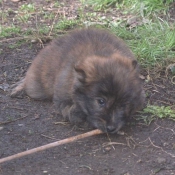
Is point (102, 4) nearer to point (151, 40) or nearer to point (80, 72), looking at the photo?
point (151, 40)

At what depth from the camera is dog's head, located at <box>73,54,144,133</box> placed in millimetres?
5301

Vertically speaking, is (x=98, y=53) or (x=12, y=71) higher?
(x=98, y=53)

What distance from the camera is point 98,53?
5879 mm

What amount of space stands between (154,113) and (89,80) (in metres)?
0.94

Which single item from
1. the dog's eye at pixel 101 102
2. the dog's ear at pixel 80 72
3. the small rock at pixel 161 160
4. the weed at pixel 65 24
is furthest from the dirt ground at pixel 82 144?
the weed at pixel 65 24

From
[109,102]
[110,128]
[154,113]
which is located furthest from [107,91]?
[154,113]

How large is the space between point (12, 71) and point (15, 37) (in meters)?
1.09

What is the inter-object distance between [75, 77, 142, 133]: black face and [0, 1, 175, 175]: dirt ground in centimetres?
23

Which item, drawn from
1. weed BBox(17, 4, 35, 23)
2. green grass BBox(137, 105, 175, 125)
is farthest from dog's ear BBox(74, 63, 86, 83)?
weed BBox(17, 4, 35, 23)

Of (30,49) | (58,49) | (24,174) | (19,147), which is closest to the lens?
(24,174)

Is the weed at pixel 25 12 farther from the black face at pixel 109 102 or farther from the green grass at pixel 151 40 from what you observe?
the black face at pixel 109 102

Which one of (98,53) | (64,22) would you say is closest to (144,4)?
(64,22)

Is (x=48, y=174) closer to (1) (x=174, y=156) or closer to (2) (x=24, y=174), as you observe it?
(2) (x=24, y=174)

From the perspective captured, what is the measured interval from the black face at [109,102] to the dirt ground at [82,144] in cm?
23
